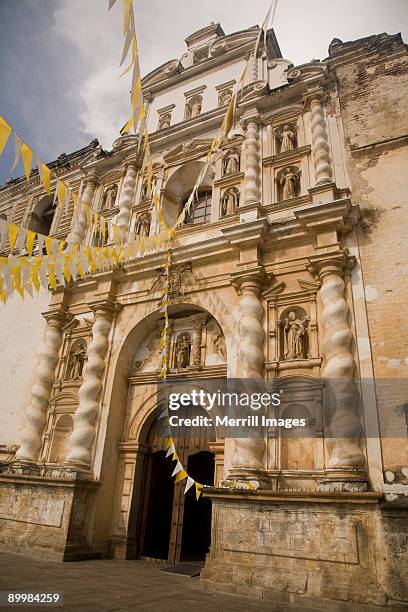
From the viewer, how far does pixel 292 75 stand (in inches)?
419

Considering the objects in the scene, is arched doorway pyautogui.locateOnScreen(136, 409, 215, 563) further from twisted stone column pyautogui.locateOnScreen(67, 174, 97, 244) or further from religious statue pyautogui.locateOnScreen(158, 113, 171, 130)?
religious statue pyautogui.locateOnScreen(158, 113, 171, 130)

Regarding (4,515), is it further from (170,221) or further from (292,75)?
(292,75)

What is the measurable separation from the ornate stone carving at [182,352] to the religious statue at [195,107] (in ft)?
23.2

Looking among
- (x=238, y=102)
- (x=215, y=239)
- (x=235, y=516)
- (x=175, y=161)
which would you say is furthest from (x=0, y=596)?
(x=238, y=102)

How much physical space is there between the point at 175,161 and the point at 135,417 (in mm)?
6832

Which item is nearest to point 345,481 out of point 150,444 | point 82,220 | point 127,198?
point 150,444

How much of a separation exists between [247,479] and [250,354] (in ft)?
6.82

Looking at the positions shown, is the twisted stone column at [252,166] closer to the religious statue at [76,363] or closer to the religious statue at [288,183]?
the religious statue at [288,183]

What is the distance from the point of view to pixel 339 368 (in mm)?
6723

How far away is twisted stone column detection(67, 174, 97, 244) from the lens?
1203 cm

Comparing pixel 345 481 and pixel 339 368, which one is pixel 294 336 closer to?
pixel 339 368

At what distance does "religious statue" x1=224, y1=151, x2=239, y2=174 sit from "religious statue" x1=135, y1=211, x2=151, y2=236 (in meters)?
2.41

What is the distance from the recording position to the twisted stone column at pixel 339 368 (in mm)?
6238

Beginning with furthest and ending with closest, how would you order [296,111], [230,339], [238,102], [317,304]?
[238,102], [296,111], [230,339], [317,304]
